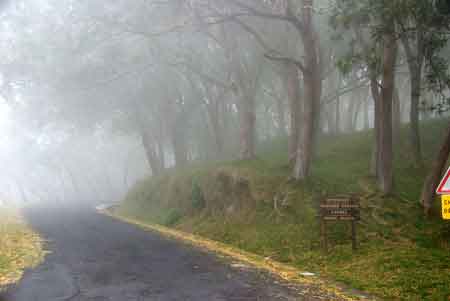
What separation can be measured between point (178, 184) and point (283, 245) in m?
14.2

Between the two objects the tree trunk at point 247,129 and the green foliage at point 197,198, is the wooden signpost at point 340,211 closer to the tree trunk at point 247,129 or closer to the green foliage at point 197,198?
the green foliage at point 197,198

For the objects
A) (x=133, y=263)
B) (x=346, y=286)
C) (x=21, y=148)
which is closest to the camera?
(x=346, y=286)

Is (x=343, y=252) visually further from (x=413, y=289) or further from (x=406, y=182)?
(x=406, y=182)

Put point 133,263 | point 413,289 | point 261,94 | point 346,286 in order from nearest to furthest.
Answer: point 413,289 < point 346,286 < point 133,263 < point 261,94

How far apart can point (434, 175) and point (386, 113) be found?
3.00m

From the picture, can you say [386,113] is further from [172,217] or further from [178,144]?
[178,144]

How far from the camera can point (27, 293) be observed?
1028 cm

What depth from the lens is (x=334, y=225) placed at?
54.4 feet

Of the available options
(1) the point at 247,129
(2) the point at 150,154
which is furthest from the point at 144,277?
(2) the point at 150,154

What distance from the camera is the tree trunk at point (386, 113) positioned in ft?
57.1

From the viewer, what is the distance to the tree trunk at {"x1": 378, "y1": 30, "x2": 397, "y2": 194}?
685 inches

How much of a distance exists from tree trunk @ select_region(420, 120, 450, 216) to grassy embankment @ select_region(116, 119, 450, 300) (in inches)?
18.9

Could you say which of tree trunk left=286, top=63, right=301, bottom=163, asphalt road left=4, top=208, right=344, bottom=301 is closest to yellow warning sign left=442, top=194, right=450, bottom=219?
asphalt road left=4, top=208, right=344, bottom=301

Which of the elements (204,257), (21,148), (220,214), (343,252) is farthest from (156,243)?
(21,148)
